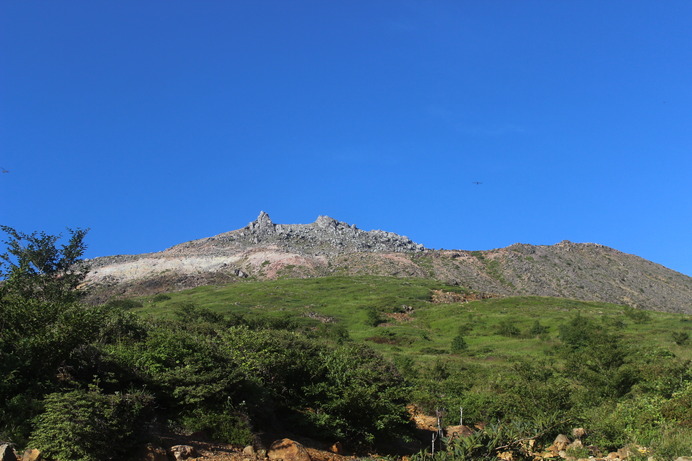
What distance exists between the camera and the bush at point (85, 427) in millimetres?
14919

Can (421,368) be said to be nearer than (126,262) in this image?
Yes

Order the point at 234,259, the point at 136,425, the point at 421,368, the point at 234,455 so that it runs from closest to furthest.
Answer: the point at 136,425
the point at 234,455
the point at 421,368
the point at 234,259

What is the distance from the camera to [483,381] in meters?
40.8

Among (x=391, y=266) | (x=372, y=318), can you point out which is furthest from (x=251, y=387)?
(x=391, y=266)

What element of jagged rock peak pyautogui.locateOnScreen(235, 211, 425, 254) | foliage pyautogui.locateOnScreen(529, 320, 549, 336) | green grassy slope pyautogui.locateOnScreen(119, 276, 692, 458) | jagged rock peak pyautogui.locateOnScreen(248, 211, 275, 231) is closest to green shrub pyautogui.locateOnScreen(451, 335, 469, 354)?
green grassy slope pyautogui.locateOnScreen(119, 276, 692, 458)

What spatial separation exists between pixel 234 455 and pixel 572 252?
14064 cm

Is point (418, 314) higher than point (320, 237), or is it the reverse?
point (320, 237)

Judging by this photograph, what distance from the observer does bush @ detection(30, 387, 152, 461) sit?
14919 millimetres

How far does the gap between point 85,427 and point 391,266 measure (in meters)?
118

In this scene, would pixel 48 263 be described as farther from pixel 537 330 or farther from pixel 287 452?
pixel 537 330

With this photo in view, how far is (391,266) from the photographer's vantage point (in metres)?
132

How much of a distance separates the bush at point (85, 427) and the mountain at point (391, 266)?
3702 inches

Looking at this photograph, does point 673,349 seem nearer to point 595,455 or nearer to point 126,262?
point 595,455

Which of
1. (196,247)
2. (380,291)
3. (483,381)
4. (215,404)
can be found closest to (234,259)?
(196,247)
